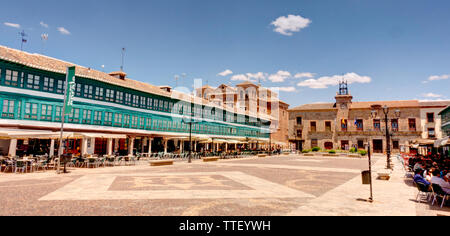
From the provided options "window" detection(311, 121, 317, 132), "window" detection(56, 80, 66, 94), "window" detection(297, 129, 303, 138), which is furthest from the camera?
"window" detection(297, 129, 303, 138)

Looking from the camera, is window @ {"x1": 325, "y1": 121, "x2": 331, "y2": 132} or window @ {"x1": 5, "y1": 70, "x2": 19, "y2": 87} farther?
window @ {"x1": 325, "y1": 121, "x2": 331, "y2": 132}

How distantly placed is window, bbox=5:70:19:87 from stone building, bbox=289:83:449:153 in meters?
45.4

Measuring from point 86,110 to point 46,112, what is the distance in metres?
3.39

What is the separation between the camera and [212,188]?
10500 mm

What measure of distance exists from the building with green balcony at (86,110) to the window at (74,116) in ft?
0.08

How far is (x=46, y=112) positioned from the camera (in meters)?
22.0

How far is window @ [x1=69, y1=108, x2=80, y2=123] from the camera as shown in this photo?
2350 centimetres

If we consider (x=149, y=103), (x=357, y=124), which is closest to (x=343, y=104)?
(x=357, y=124)

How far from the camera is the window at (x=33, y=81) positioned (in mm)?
21078

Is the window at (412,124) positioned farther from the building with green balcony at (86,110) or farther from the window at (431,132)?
the building with green balcony at (86,110)

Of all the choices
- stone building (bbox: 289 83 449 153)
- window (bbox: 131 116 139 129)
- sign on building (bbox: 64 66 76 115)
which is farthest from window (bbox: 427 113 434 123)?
sign on building (bbox: 64 66 76 115)

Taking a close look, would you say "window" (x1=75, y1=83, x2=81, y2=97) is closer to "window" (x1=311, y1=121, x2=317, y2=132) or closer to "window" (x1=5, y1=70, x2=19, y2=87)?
"window" (x1=5, y1=70, x2=19, y2=87)

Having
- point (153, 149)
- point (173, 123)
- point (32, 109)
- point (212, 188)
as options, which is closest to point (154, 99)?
point (173, 123)
